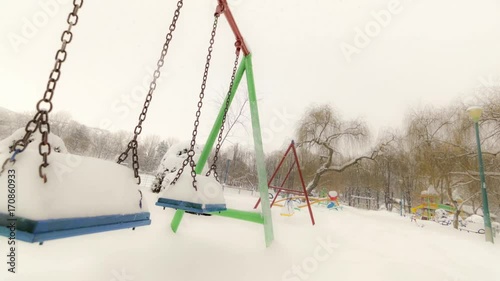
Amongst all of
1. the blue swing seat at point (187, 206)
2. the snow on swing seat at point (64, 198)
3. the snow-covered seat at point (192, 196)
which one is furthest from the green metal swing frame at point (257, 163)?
the snow on swing seat at point (64, 198)

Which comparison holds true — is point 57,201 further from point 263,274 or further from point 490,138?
point 490,138

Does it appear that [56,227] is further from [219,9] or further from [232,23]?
[232,23]

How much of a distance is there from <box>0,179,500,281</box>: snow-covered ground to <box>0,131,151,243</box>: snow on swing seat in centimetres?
114

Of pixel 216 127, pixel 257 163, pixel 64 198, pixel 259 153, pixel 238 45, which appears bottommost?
pixel 64 198

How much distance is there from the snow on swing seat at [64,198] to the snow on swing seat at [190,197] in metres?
0.79

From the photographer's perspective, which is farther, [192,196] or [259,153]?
[259,153]

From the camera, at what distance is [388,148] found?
634 inches

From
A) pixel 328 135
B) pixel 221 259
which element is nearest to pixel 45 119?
pixel 221 259

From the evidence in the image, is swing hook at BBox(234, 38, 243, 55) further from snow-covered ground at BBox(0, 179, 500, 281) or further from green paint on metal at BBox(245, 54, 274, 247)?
snow-covered ground at BBox(0, 179, 500, 281)

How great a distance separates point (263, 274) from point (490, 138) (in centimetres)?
1096

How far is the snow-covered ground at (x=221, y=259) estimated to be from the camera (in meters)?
2.01

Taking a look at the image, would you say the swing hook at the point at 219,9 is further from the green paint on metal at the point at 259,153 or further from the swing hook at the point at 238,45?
the green paint on metal at the point at 259,153

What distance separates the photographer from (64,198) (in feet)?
3.08

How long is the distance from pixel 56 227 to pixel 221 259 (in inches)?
74.8
